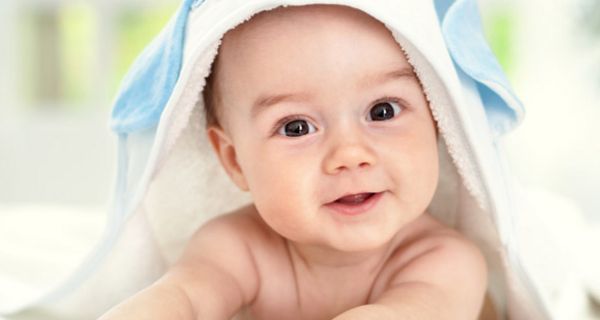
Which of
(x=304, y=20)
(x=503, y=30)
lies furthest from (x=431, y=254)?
(x=503, y=30)

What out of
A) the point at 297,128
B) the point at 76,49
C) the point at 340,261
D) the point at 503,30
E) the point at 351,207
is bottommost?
the point at 503,30

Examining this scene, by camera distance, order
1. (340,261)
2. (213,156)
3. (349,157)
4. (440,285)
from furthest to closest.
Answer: (213,156) → (340,261) → (440,285) → (349,157)

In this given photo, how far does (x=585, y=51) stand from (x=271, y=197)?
8.88ft

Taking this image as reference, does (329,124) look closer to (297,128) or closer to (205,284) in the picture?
(297,128)

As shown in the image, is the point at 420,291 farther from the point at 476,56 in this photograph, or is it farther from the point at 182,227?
the point at 182,227

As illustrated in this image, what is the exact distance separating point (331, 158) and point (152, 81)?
29 cm

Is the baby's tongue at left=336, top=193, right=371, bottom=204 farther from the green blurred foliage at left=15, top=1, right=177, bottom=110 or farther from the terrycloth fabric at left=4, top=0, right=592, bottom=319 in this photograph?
the green blurred foliage at left=15, top=1, right=177, bottom=110

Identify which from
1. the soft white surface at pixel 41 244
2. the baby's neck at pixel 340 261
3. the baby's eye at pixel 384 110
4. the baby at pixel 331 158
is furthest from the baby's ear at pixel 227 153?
the soft white surface at pixel 41 244

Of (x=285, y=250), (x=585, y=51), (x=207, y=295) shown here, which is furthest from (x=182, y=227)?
(x=585, y=51)

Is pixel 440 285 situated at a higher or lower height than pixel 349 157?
lower

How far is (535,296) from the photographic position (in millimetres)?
1120

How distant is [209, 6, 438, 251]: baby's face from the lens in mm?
993

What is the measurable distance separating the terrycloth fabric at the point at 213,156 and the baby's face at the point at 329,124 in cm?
4

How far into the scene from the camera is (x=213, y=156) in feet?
4.41
